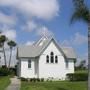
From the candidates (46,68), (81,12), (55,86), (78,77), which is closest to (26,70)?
(46,68)

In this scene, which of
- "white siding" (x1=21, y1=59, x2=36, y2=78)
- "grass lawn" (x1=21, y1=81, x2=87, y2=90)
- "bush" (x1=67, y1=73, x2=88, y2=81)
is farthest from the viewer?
"white siding" (x1=21, y1=59, x2=36, y2=78)

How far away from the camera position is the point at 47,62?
186ft

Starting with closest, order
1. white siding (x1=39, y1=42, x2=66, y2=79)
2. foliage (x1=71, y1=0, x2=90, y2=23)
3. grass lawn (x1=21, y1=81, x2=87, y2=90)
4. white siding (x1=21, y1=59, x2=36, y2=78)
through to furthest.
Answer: foliage (x1=71, y1=0, x2=90, y2=23) → grass lawn (x1=21, y1=81, x2=87, y2=90) → white siding (x1=39, y1=42, x2=66, y2=79) → white siding (x1=21, y1=59, x2=36, y2=78)

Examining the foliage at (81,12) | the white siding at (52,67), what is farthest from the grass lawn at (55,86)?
the white siding at (52,67)

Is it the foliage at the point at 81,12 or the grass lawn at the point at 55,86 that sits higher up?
the foliage at the point at 81,12

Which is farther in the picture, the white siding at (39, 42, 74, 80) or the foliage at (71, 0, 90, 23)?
the white siding at (39, 42, 74, 80)

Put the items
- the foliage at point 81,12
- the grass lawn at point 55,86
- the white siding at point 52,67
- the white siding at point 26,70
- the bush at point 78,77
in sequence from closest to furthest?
1. the foliage at point 81,12
2. the grass lawn at point 55,86
3. the bush at point 78,77
4. the white siding at point 52,67
5. the white siding at point 26,70

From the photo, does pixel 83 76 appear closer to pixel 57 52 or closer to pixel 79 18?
pixel 57 52

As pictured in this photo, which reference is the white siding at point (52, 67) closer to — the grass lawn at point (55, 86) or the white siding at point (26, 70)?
the white siding at point (26, 70)

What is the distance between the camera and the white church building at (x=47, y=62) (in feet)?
185

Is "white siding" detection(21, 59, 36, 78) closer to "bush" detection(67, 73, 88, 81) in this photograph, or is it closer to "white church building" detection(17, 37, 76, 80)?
"white church building" detection(17, 37, 76, 80)

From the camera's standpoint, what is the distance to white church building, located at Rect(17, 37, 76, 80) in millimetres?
56469

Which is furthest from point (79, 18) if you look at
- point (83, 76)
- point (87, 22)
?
point (83, 76)

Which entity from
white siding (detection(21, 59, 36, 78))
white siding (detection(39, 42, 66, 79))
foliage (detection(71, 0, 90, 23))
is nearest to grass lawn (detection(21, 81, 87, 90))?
foliage (detection(71, 0, 90, 23))
